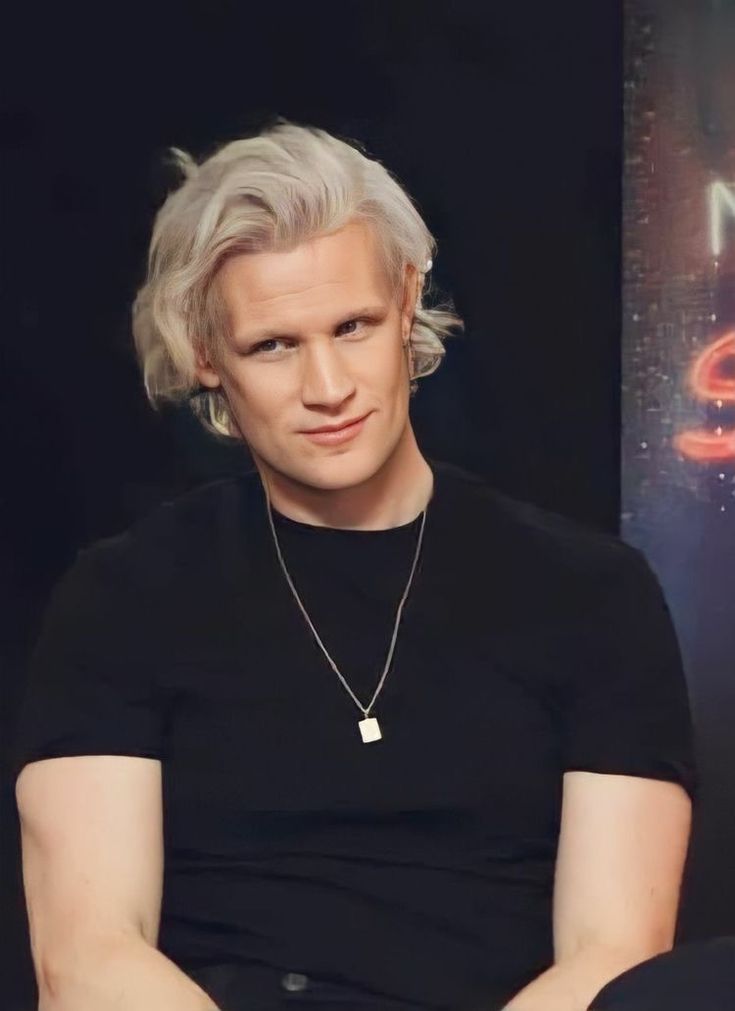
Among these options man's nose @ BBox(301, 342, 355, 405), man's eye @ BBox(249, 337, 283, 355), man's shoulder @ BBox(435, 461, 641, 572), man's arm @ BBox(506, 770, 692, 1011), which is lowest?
man's arm @ BBox(506, 770, 692, 1011)

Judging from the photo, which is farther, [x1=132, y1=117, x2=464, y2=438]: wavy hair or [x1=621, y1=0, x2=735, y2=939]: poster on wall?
[x1=621, y1=0, x2=735, y2=939]: poster on wall

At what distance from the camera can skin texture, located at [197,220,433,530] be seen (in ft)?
4.45

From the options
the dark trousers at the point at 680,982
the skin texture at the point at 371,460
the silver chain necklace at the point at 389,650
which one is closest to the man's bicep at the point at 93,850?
the silver chain necklace at the point at 389,650

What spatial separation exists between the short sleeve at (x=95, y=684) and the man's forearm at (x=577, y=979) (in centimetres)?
41

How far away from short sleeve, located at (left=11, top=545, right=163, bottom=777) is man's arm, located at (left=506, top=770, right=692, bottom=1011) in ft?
1.33

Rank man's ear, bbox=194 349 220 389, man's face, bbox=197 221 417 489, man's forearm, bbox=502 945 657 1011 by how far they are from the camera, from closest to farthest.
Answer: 1. man's forearm, bbox=502 945 657 1011
2. man's face, bbox=197 221 417 489
3. man's ear, bbox=194 349 220 389

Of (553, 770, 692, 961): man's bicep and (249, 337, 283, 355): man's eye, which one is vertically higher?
(249, 337, 283, 355): man's eye

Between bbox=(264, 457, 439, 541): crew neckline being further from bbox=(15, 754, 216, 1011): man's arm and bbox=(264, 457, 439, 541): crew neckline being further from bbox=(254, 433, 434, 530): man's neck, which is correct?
bbox=(15, 754, 216, 1011): man's arm

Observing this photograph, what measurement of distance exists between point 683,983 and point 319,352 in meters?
0.65

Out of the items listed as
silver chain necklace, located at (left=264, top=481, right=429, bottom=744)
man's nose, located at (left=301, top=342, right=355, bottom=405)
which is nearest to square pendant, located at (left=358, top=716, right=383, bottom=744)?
silver chain necklace, located at (left=264, top=481, right=429, bottom=744)

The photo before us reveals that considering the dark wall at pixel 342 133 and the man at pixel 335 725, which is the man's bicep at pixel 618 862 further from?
the dark wall at pixel 342 133

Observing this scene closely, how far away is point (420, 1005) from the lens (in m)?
1.33

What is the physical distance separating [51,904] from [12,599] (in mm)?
375

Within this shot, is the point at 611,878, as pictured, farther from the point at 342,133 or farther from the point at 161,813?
the point at 342,133
